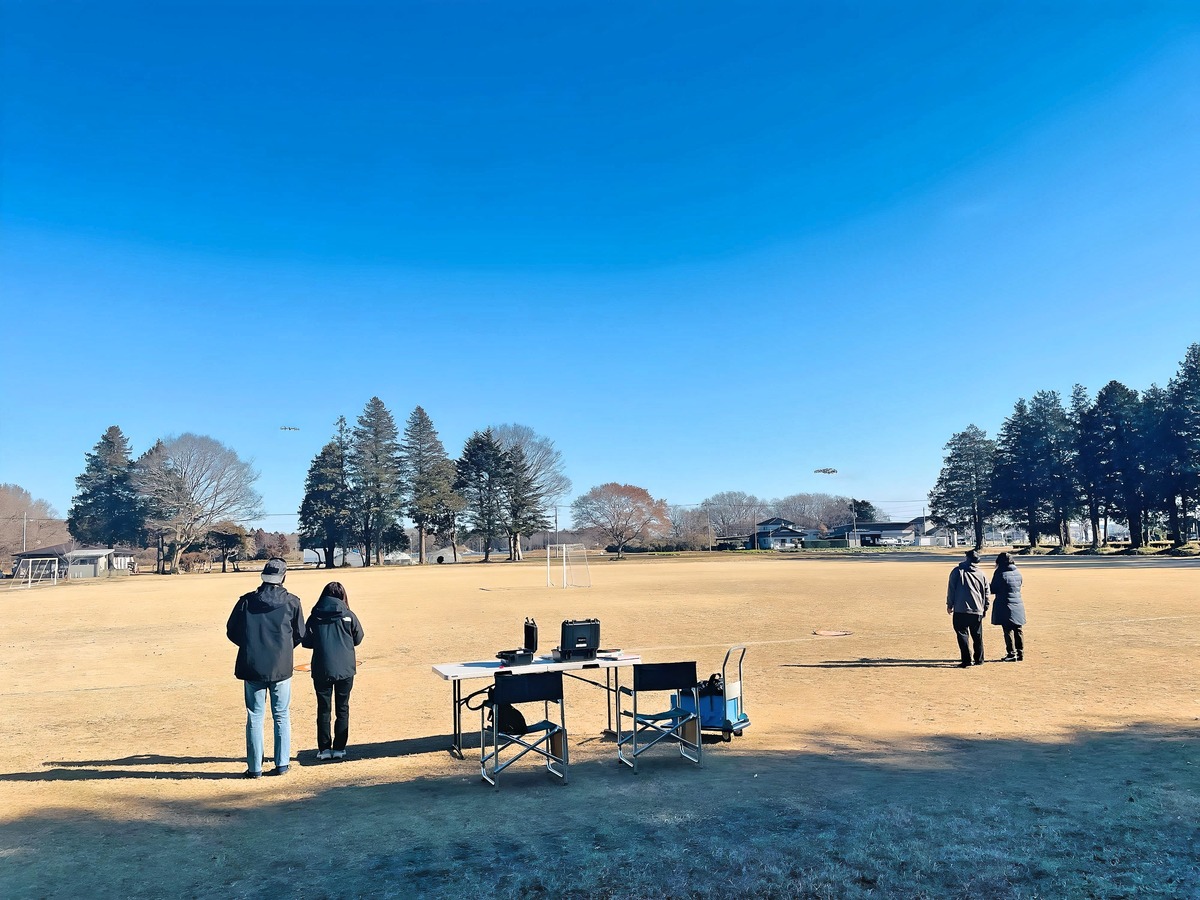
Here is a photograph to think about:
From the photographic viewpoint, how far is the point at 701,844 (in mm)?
4820

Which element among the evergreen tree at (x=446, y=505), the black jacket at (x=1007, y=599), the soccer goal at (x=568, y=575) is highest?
the evergreen tree at (x=446, y=505)

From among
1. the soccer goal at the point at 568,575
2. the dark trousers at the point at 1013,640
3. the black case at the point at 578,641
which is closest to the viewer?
the black case at the point at 578,641

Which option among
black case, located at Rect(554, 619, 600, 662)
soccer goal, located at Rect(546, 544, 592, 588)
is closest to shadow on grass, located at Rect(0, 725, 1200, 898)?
black case, located at Rect(554, 619, 600, 662)

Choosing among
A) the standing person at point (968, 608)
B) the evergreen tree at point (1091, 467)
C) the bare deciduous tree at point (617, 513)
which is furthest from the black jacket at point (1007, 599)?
the bare deciduous tree at point (617, 513)

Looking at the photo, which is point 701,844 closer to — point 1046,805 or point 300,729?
point 1046,805

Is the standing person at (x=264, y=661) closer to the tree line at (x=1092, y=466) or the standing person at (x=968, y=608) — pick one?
the standing person at (x=968, y=608)

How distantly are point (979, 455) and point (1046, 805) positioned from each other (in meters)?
91.5

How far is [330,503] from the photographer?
76188 mm

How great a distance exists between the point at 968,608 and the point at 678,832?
861cm

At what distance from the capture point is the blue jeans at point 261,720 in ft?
22.0

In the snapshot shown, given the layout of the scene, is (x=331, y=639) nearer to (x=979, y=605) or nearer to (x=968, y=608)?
(x=968, y=608)

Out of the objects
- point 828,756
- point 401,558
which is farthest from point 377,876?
point 401,558

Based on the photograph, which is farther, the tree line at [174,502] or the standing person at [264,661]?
the tree line at [174,502]

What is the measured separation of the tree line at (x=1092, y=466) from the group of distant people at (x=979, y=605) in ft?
182
